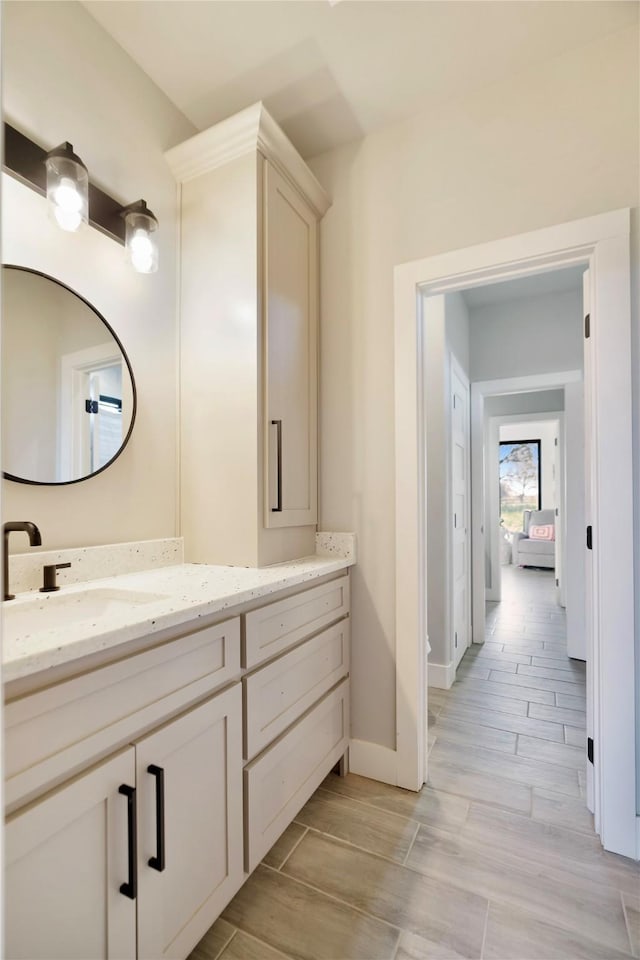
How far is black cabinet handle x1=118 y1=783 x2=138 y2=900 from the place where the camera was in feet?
3.24

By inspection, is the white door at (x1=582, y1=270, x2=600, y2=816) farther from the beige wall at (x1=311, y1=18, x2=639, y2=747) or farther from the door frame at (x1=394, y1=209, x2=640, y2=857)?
the beige wall at (x1=311, y1=18, x2=639, y2=747)

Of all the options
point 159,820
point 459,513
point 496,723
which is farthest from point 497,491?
point 159,820

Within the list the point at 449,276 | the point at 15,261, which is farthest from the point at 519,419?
the point at 15,261

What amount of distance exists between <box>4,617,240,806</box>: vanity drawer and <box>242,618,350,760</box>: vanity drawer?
183 millimetres

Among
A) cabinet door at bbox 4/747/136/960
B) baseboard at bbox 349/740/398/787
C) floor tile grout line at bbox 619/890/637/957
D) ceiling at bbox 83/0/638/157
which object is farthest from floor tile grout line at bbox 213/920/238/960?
ceiling at bbox 83/0/638/157

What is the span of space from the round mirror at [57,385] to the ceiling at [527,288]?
2.77 metres

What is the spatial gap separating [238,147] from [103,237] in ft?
2.07

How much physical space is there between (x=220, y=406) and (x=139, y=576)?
0.70 m

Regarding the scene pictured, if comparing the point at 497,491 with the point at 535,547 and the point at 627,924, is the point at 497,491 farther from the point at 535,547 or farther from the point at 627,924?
the point at 627,924

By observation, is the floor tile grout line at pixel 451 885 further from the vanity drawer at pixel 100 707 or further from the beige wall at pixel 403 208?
the vanity drawer at pixel 100 707

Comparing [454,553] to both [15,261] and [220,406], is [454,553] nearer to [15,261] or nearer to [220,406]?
[220,406]

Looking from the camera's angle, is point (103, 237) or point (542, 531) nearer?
point (103, 237)

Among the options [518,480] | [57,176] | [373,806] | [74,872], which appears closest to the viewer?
[74,872]

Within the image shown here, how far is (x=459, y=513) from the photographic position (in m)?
3.46
